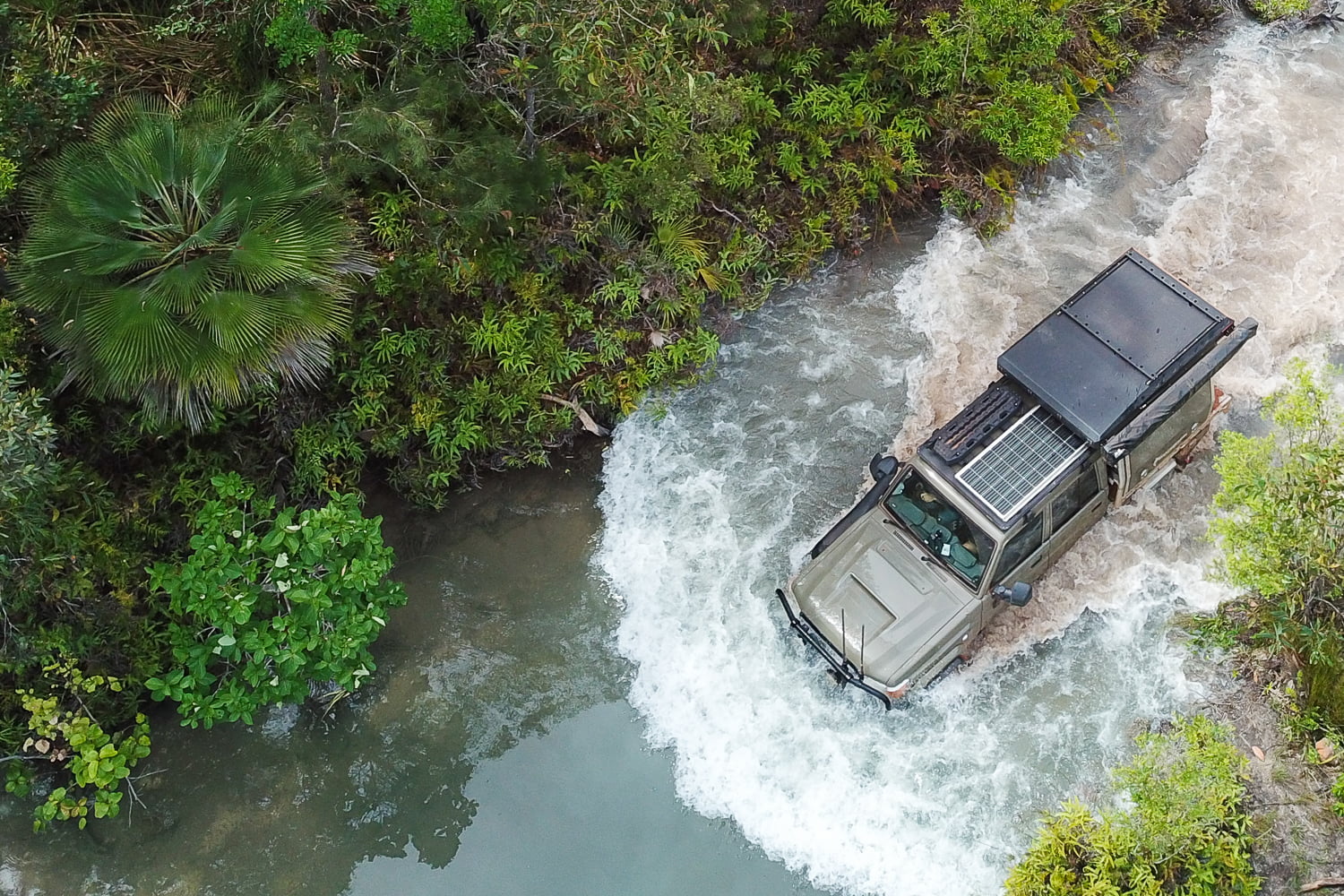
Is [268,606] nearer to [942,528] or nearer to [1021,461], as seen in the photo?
[942,528]

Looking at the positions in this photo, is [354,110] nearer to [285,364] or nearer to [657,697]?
[285,364]

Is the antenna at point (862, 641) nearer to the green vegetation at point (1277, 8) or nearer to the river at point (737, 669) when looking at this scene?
the river at point (737, 669)

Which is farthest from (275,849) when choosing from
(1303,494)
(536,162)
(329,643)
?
(1303,494)

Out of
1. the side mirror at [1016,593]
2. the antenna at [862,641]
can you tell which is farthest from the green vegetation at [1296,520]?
the antenna at [862,641]

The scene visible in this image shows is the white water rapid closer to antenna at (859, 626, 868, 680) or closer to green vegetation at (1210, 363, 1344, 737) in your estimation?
antenna at (859, 626, 868, 680)

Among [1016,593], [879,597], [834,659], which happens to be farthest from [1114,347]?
[834,659]
